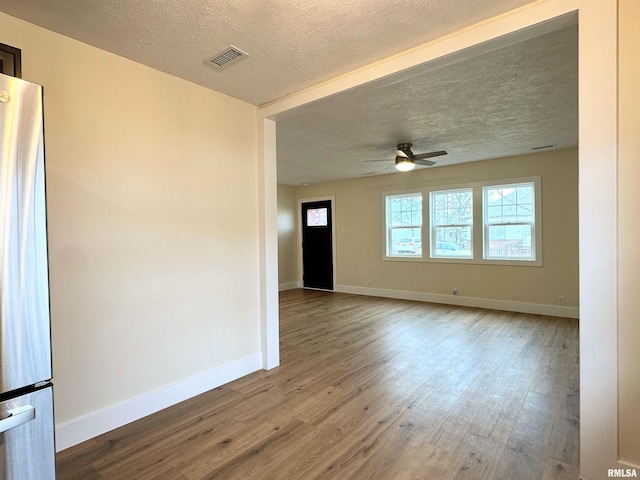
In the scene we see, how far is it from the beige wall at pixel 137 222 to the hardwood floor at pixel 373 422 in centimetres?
40

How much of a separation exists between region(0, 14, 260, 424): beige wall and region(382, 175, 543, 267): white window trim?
4.18m

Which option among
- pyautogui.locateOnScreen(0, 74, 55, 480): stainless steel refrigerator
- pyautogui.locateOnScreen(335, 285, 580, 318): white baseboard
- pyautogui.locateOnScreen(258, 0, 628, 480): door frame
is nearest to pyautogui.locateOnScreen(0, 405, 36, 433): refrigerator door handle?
pyautogui.locateOnScreen(0, 74, 55, 480): stainless steel refrigerator

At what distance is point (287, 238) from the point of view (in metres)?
8.09

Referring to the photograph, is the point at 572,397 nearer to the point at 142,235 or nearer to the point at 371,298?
the point at 142,235

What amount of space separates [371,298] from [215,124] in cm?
493

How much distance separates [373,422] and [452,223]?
4.68 metres

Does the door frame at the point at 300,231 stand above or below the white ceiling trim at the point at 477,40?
below

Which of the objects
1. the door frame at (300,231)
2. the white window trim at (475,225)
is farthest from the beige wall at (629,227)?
the door frame at (300,231)

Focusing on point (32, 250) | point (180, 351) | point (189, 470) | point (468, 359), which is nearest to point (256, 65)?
point (32, 250)

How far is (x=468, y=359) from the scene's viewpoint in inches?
131

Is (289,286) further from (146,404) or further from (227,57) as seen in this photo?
(227,57)

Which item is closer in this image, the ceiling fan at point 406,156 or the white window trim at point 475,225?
the ceiling fan at point 406,156

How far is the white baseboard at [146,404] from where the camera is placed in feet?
6.63

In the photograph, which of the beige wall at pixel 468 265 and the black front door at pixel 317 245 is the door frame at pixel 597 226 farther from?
the black front door at pixel 317 245
